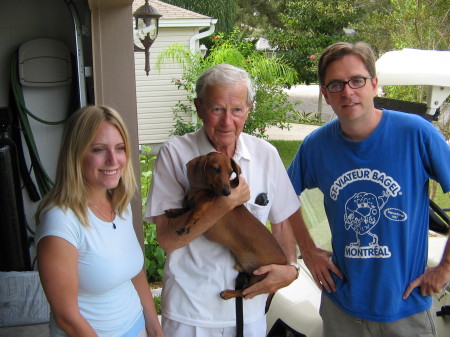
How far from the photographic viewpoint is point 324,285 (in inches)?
98.5

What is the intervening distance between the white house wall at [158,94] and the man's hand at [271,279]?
11.3 m

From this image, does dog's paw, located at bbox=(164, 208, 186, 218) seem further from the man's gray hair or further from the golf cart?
the golf cart

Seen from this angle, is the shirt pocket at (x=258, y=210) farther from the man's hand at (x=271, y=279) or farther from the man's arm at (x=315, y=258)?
the man's arm at (x=315, y=258)

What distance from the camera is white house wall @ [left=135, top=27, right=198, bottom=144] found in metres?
13.2

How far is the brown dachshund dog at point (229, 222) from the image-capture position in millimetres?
1966

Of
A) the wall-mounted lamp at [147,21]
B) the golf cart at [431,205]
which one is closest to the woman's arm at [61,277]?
the golf cart at [431,205]

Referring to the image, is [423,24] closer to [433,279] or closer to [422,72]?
[422,72]

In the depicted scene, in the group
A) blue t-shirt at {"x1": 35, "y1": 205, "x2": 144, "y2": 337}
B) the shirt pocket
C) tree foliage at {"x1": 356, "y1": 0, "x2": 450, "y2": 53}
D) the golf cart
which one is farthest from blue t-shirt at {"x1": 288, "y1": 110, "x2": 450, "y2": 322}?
tree foliage at {"x1": 356, "y1": 0, "x2": 450, "y2": 53}

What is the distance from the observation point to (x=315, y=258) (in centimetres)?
260

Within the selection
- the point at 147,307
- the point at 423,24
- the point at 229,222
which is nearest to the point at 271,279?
the point at 229,222

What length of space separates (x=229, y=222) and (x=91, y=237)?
0.56m

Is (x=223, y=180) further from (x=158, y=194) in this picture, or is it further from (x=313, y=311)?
(x=313, y=311)

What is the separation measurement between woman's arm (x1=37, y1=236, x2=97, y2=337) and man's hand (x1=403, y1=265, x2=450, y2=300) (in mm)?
1435

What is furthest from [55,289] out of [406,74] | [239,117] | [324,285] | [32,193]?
[32,193]
